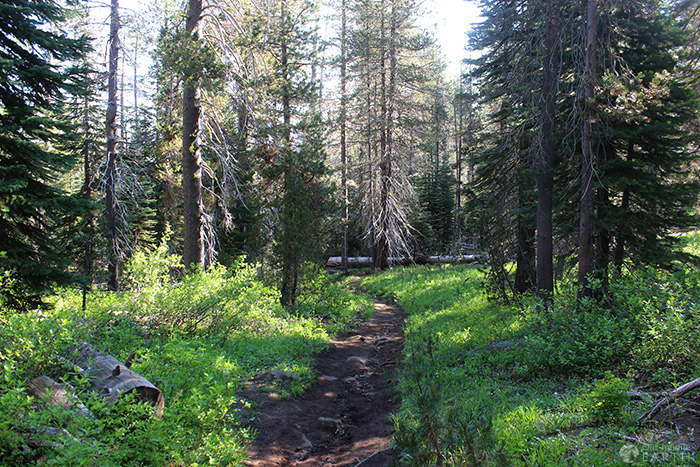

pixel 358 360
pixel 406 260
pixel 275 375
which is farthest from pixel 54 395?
pixel 406 260

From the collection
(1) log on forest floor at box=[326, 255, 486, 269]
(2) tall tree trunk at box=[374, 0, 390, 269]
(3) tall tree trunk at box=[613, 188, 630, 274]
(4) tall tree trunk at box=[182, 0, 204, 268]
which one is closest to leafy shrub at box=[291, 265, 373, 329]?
(4) tall tree trunk at box=[182, 0, 204, 268]

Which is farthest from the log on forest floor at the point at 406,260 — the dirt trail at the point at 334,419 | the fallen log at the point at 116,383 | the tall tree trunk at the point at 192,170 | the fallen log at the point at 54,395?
the fallen log at the point at 54,395

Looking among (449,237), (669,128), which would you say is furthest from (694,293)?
(449,237)

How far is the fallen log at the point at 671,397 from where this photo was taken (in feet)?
11.9

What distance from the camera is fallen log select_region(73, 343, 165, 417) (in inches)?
167

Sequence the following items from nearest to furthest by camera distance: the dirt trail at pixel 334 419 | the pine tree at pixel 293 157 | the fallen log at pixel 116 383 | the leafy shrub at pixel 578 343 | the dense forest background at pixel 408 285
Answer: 1. the dense forest background at pixel 408 285
2. the fallen log at pixel 116 383
3. the dirt trail at pixel 334 419
4. the leafy shrub at pixel 578 343
5. the pine tree at pixel 293 157

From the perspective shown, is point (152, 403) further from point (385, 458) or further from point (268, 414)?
point (385, 458)

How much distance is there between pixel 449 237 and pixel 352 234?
7783 mm

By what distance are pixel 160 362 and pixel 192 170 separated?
6.19m

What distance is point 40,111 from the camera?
8.88m

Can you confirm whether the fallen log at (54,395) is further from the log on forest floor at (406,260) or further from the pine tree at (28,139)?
the log on forest floor at (406,260)

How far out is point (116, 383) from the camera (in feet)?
14.4

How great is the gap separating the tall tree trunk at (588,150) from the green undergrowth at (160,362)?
611 centimetres

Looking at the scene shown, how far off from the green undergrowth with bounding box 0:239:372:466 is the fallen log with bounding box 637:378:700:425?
14.3ft
